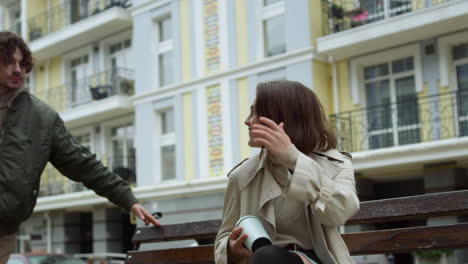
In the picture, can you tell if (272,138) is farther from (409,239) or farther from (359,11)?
(359,11)

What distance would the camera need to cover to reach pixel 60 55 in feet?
92.7

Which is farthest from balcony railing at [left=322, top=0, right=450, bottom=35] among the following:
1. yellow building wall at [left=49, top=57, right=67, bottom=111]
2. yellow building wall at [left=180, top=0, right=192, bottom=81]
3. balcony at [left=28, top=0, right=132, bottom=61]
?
yellow building wall at [left=49, top=57, right=67, bottom=111]

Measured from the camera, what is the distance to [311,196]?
2758 millimetres

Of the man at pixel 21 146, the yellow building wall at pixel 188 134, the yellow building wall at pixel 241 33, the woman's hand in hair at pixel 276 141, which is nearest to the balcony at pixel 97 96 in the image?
the yellow building wall at pixel 188 134

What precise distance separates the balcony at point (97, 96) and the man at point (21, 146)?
67.0 feet

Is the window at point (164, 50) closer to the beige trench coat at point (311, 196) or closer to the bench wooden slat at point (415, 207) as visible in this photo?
the bench wooden slat at point (415, 207)

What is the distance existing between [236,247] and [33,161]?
1.48 metres

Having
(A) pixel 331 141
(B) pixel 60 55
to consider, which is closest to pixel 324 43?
(B) pixel 60 55

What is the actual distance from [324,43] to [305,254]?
620 inches

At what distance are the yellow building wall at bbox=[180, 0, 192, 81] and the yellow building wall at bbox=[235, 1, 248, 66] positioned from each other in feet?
7.00

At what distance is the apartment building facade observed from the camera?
16938mm

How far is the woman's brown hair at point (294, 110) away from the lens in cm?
300

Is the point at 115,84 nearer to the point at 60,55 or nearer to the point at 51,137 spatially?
the point at 60,55

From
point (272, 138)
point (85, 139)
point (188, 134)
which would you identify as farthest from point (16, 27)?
point (272, 138)
